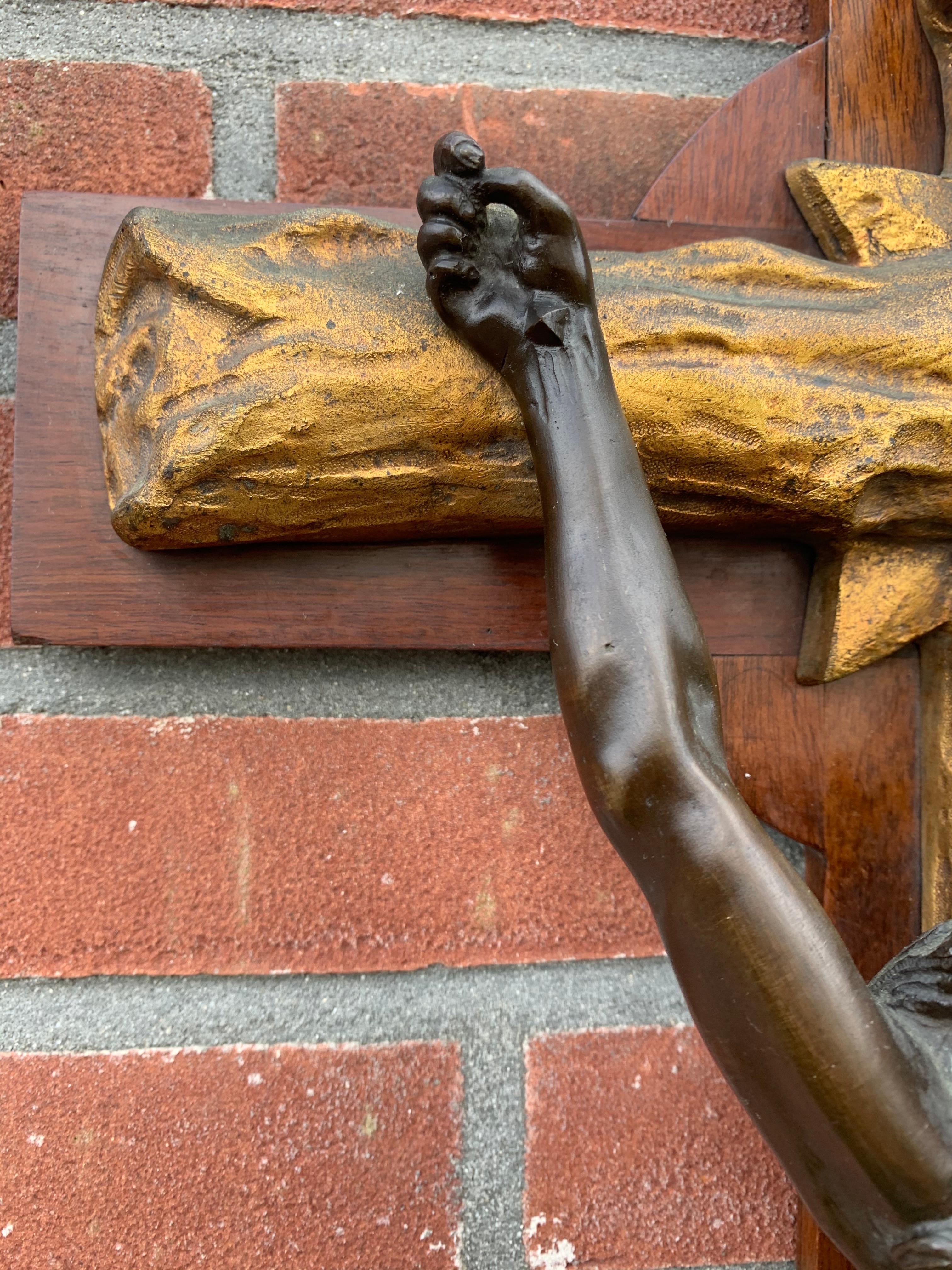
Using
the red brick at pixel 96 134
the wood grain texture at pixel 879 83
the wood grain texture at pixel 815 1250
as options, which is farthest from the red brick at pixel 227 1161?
the wood grain texture at pixel 879 83

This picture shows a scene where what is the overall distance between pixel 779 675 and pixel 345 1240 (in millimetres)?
352

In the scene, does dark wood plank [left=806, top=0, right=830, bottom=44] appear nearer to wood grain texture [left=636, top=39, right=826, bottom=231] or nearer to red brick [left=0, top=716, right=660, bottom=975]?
wood grain texture [left=636, top=39, right=826, bottom=231]

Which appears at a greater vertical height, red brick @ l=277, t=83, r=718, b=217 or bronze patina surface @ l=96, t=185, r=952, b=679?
red brick @ l=277, t=83, r=718, b=217

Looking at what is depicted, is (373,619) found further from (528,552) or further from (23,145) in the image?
(23,145)

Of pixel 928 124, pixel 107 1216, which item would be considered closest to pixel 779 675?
pixel 928 124

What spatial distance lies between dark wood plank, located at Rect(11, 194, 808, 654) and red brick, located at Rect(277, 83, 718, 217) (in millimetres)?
60

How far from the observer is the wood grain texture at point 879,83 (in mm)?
501

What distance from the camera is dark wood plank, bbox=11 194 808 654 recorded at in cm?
45

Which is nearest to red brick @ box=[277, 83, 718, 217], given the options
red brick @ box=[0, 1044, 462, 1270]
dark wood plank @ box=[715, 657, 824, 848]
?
dark wood plank @ box=[715, 657, 824, 848]

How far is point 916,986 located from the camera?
1.27 feet

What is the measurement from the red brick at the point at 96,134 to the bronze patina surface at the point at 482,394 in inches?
3.5

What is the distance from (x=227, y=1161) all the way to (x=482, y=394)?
39 cm

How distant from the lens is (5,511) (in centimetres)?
49

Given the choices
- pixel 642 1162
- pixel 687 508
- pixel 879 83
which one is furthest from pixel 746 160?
pixel 642 1162
